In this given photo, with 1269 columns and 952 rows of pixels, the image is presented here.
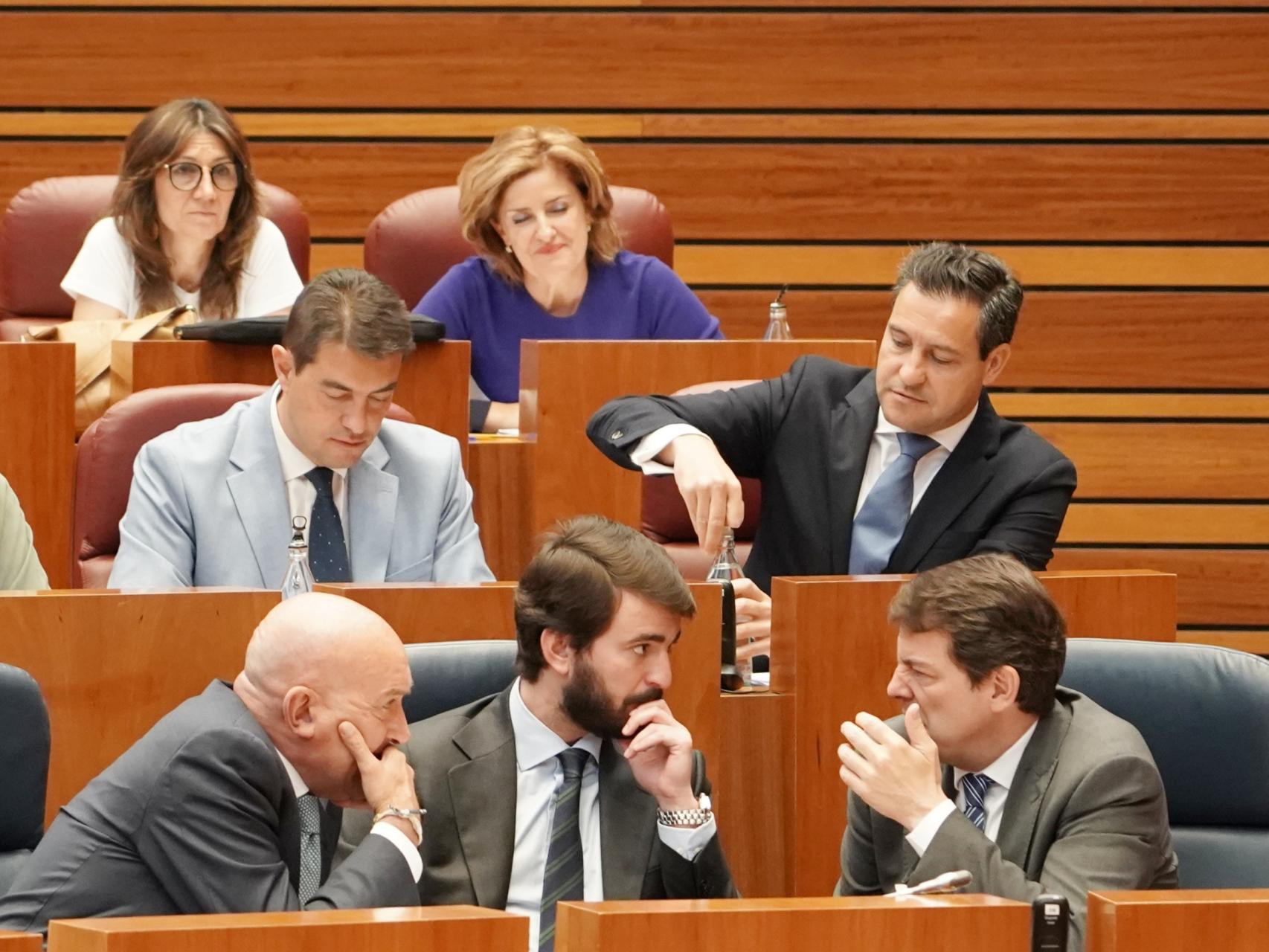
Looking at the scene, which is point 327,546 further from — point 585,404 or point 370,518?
point 585,404

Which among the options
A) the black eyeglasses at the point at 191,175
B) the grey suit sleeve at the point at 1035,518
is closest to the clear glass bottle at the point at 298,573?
the grey suit sleeve at the point at 1035,518

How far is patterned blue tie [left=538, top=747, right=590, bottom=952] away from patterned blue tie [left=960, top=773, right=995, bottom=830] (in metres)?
0.43

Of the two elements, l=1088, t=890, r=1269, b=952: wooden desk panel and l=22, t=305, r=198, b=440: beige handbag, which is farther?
l=22, t=305, r=198, b=440: beige handbag

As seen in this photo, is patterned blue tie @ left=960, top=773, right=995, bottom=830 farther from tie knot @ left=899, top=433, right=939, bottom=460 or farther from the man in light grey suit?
the man in light grey suit

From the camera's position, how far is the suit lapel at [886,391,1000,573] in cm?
286

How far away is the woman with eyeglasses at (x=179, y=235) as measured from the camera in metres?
3.90

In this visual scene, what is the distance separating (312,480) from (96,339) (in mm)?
855

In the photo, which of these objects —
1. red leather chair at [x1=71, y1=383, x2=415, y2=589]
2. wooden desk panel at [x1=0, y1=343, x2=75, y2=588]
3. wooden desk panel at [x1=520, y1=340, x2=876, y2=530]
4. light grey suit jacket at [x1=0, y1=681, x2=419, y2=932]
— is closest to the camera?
light grey suit jacket at [x1=0, y1=681, x2=419, y2=932]

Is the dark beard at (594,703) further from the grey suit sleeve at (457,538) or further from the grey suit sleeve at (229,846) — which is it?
the grey suit sleeve at (457,538)

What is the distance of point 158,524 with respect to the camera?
2.79 metres

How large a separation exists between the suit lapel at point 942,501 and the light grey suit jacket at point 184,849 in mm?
1170

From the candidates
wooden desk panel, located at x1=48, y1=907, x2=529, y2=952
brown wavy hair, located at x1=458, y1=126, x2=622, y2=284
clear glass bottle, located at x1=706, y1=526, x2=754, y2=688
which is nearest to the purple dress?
brown wavy hair, located at x1=458, y1=126, x2=622, y2=284

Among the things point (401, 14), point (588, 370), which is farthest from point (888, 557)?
point (401, 14)

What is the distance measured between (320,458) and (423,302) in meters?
1.14
